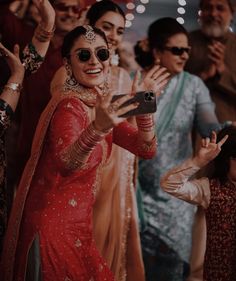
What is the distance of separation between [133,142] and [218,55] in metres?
1.26

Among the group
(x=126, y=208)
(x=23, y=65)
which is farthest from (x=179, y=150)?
(x=23, y=65)

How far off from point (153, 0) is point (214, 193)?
1.22 meters

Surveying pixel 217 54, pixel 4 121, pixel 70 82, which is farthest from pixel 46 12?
pixel 217 54

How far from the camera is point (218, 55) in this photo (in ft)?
13.2

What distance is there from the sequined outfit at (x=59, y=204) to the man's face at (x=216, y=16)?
54.6 inches

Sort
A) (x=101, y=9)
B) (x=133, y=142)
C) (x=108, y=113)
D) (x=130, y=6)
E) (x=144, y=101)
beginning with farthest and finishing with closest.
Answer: (x=130, y=6), (x=101, y=9), (x=133, y=142), (x=144, y=101), (x=108, y=113)

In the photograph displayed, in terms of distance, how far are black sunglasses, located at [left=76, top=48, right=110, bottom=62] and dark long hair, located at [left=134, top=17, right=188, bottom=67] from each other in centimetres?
99

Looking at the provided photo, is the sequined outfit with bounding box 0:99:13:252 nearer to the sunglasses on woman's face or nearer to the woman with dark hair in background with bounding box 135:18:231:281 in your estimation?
the sunglasses on woman's face

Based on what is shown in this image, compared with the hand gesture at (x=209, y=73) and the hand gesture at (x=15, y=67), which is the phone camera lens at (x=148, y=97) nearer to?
the hand gesture at (x=15, y=67)

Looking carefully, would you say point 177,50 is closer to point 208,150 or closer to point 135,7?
point 135,7

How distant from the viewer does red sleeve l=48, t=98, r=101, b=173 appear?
2689mm

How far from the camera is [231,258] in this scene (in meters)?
3.21

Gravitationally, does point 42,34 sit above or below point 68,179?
above

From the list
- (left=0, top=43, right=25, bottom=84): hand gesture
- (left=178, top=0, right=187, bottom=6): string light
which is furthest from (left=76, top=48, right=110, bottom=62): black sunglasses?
(left=178, top=0, right=187, bottom=6): string light
